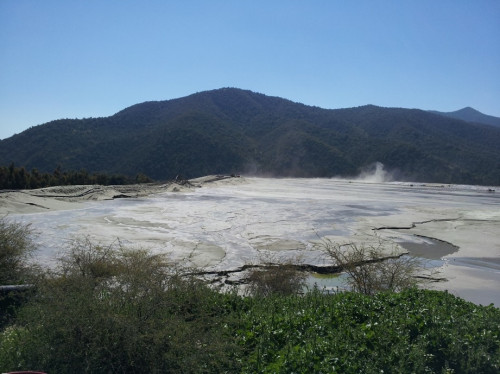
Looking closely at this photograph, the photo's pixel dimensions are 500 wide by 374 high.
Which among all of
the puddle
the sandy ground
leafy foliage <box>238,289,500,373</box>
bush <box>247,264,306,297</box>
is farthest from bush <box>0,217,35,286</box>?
the puddle

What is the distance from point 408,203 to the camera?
2511 centimetres

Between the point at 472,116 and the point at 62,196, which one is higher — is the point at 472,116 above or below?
above

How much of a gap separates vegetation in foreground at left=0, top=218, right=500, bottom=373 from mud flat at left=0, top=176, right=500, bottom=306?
385 cm

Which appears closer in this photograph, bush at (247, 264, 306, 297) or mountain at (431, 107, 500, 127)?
bush at (247, 264, 306, 297)

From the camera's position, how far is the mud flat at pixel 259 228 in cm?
1070

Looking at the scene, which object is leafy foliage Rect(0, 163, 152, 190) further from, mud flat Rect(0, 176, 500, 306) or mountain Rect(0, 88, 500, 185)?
mountain Rect(0, 88, 500, 185)

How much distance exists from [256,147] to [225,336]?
72.3m

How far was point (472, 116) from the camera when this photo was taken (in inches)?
6540

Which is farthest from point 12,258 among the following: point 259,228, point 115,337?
point 259,228

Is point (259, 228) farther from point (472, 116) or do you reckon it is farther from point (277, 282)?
point (472, 116)

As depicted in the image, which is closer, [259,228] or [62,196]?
[259,228]

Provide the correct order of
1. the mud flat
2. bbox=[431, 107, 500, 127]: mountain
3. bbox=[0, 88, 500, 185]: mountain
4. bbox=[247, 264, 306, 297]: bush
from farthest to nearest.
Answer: bbox=[431, 107, 500, 127]: mountain, bbox=[0, 88, 500, 185]: mountain, the mud flat, bbox=[247, 264, 306, 297]: bush

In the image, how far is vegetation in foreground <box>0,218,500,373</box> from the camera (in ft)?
14.1

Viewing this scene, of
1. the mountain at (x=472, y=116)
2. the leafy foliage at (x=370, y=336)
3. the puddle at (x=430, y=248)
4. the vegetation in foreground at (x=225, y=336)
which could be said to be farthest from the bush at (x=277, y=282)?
the mountain at (x=472, y=116)
